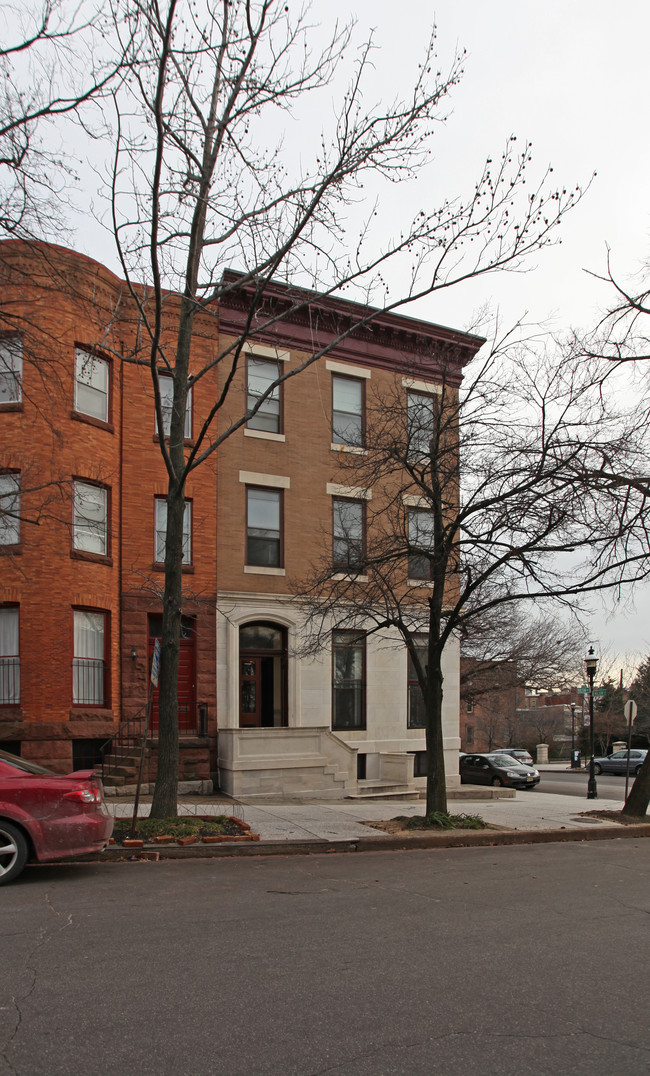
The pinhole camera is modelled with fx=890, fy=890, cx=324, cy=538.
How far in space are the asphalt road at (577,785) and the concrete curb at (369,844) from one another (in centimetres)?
1128

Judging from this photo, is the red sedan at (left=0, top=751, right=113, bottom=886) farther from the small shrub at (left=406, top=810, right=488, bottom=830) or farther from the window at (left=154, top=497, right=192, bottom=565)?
the window at (left=154, top=497, right=192, bottom=565)

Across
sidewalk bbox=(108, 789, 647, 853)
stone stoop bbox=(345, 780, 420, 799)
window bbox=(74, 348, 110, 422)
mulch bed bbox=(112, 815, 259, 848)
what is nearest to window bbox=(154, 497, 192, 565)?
window bbox=(74, 348, 110, 422)

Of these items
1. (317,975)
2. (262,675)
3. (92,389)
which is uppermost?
(92,389)

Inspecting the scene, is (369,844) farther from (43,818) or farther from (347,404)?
(347,404)

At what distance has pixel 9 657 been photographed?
59.2ft

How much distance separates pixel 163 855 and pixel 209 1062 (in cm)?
688

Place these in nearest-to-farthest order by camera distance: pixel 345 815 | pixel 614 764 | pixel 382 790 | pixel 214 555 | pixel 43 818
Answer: pixel 43 818
pixel 345 815
pixel 214 555
pixel 382 790
pixel 614 764

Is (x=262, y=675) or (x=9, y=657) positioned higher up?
(x=9, y=657)

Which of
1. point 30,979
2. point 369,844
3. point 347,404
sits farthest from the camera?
point 347,404

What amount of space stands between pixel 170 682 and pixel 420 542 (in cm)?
628

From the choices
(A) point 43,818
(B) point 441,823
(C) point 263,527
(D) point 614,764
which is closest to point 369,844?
(B) point 441,823

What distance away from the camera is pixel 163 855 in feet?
36.0

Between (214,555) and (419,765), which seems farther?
(419,765)

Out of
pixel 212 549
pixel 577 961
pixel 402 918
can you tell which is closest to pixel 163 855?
pixel 402 918
